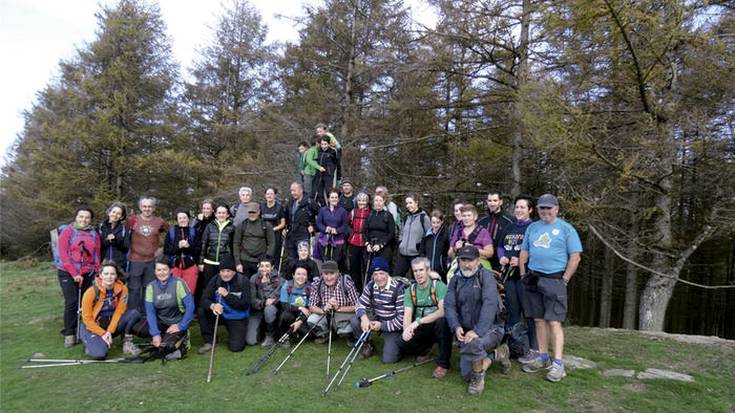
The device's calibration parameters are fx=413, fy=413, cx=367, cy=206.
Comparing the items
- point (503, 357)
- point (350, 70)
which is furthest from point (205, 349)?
point (350, 70)

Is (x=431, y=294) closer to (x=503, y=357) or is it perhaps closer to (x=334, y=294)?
(x=503, y=357)

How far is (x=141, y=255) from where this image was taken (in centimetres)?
621

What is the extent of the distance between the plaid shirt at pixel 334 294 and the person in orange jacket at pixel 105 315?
2.42 meters

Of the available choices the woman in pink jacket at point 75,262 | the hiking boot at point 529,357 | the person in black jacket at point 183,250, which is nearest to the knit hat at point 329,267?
the person in black jacket at point 183,250

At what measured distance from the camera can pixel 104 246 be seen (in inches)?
241

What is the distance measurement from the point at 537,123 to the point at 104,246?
23.1 feet

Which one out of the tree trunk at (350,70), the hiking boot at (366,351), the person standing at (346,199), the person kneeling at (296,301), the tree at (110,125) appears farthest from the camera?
the tree at (110,125)

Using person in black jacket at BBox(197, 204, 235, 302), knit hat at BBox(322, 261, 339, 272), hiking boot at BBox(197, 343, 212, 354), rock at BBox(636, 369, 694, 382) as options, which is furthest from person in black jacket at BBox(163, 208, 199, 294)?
rock at BBox(636, 369, 694, 382)

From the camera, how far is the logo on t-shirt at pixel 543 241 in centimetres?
442

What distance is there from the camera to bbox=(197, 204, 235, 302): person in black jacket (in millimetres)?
6277

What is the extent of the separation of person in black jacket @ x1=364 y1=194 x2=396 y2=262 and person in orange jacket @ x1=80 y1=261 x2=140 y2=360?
3464 mm

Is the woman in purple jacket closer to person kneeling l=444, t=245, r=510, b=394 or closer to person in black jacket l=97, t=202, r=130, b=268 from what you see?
person kneeling l=444, t=245, r=510, b=394

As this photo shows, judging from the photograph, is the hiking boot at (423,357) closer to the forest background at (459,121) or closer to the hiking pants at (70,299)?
the forest background at (459,121)

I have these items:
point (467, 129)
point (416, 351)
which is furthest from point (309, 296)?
point (467, 129)
